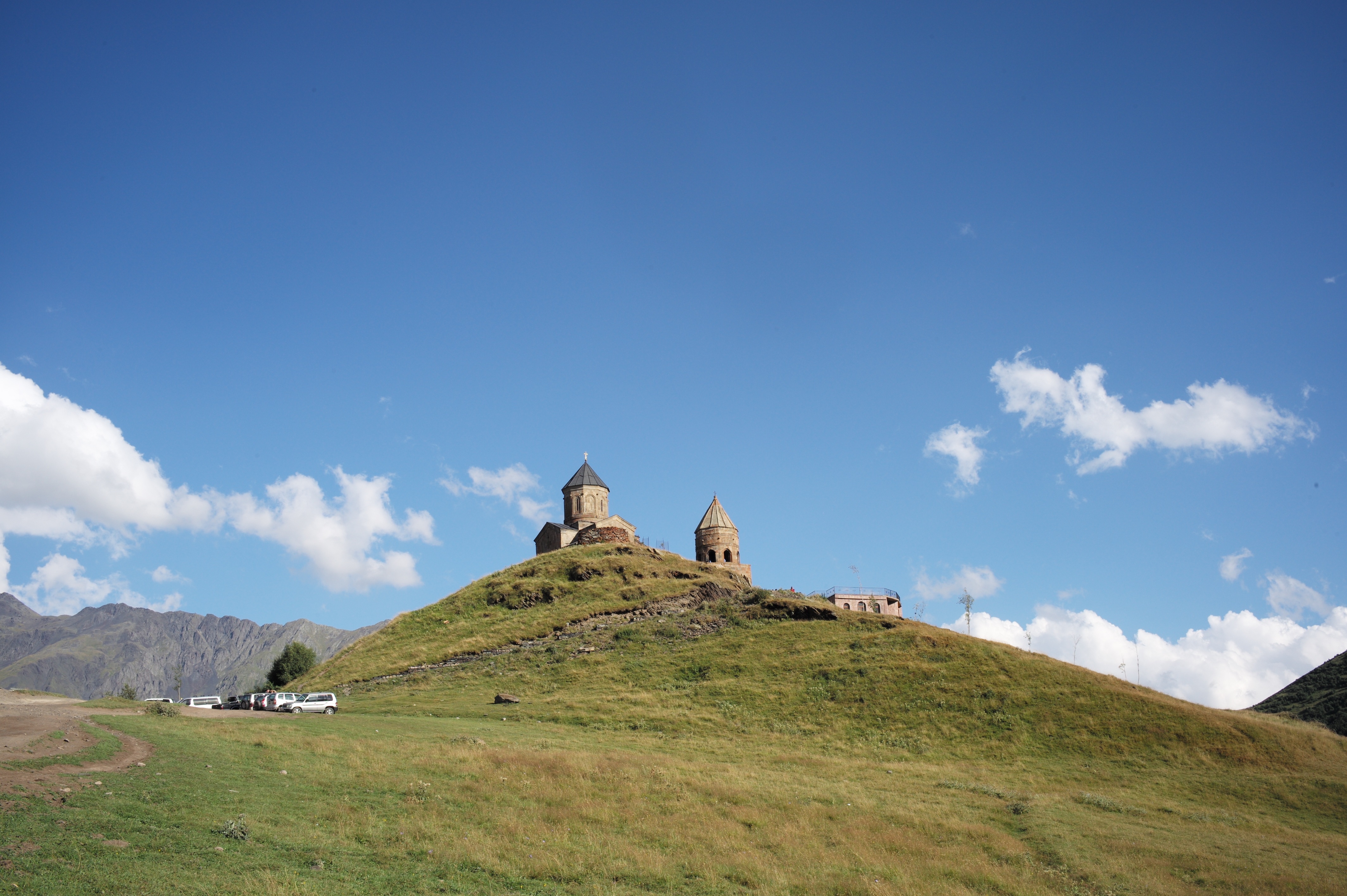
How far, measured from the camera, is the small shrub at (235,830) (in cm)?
1742

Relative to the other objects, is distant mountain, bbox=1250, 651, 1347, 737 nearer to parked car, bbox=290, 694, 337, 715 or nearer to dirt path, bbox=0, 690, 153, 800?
parked car, bbox=290, 694, 337, 715

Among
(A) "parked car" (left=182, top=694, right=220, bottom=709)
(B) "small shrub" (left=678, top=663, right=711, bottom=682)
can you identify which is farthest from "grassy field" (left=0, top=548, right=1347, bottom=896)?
(A) "parked car" (left=182, top=694, right=220, bottom=709)

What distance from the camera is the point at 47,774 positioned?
63.0 feet

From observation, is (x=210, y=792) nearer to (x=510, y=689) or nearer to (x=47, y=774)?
(x=47, y=774)

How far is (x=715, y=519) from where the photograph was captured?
3585 inches

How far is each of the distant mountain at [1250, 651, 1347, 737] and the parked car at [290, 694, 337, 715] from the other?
6287cm

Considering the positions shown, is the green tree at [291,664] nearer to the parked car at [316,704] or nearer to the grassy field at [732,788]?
the grassy field at [732,788]

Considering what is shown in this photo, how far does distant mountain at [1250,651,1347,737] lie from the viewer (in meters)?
61.3

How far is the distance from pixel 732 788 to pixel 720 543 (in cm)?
6204

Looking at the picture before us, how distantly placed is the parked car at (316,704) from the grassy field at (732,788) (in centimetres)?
76

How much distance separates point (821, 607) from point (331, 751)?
40748mm

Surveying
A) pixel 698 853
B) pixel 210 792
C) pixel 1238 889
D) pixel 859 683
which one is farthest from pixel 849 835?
pixel 859 683

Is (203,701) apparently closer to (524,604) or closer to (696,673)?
(524,604)

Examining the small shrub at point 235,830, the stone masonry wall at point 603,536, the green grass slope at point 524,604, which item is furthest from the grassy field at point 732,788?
the stone masonry wall at point 603,536
